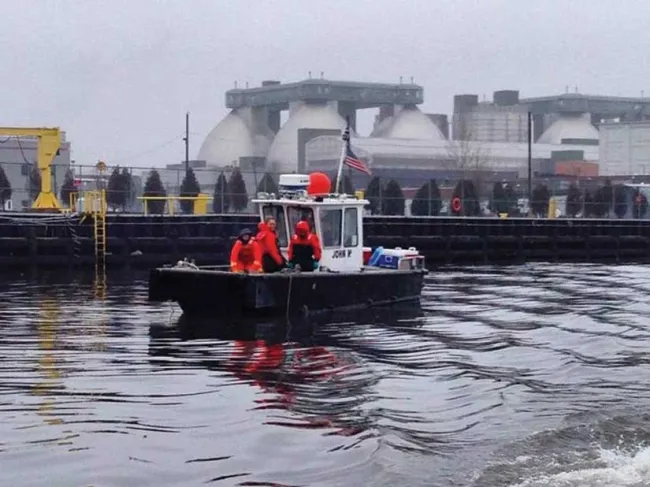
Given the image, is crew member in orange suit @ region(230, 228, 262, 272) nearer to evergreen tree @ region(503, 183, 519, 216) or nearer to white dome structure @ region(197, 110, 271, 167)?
evergreen tree @ region(503, 183, 519, 216)

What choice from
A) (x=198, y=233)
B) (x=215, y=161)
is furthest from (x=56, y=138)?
(x=215, y=161)

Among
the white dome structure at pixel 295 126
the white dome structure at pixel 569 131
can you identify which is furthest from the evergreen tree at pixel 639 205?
the white dome structure at pixel 569 131

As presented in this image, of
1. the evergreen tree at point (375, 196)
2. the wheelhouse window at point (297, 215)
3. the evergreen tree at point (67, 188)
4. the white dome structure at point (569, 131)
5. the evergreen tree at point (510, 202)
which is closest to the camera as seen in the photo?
the wheelhouse window at point (297, 215)

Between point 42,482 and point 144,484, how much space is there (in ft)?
2.63

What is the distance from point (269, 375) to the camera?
49.6ft

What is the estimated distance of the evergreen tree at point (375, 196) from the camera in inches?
2116

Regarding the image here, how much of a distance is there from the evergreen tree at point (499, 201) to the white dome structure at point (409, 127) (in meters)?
45.5

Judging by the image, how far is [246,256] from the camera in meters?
20.9

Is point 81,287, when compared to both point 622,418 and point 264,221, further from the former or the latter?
point 622,418

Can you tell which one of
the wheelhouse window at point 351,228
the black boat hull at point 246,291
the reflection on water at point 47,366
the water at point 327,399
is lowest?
the water at point 327,399

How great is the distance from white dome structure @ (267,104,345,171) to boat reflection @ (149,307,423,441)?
261ft

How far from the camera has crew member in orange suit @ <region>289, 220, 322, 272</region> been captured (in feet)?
70.4

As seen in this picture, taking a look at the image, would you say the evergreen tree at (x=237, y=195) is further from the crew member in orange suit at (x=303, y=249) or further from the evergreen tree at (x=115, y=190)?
the crew member in orange suit at (x=303, y=249)

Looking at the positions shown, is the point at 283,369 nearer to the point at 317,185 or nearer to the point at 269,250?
the point at 269,250
